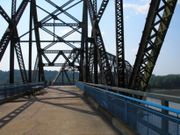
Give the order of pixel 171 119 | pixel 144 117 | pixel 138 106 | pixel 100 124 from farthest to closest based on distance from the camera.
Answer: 1. pixel 100 124
2. pixel 138 106
3. pixel 144 117
4. pixel 171 119

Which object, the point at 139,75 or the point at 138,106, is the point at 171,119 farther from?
the point at 139,75

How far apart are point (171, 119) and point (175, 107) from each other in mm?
213

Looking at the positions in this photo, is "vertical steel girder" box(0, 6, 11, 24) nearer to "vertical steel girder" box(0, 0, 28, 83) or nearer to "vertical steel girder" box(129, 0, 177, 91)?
"vertical steel girder" box(0, 0, 28, 83)

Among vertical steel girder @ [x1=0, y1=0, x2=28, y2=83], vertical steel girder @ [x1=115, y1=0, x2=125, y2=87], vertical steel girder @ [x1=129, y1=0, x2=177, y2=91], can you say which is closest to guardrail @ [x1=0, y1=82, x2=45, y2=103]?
vertical steel girder @ [x1=0, y1=0, x2=28, y2=83]

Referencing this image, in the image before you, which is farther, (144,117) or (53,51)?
(53,51)

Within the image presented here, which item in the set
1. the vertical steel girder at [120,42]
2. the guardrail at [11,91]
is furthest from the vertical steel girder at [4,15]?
the vertical steel girder at [120,42]

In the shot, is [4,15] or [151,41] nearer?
[151,41]

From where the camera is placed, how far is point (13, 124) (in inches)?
448

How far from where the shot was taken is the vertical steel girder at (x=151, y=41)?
980 centimetres

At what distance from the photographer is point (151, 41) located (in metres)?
10.4

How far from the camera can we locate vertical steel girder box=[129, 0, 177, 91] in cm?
980

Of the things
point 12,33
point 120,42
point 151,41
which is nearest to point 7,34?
point 12,33

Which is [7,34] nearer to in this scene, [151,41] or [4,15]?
[4,15]

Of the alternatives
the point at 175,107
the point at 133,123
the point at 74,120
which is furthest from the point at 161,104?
the point at 74,120
